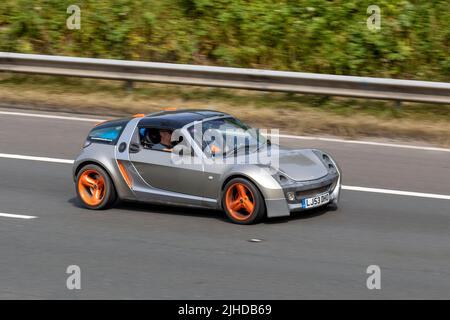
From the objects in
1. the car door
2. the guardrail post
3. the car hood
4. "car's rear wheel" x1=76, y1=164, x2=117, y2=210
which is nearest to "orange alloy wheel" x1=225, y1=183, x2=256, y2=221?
the car door

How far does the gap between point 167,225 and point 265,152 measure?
154 centimetres

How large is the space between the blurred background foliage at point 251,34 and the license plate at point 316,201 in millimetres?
7532

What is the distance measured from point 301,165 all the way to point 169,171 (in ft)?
5.46

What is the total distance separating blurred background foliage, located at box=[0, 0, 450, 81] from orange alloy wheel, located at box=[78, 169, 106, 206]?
7.75 meters

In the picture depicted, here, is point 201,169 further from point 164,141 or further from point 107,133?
point 107,133

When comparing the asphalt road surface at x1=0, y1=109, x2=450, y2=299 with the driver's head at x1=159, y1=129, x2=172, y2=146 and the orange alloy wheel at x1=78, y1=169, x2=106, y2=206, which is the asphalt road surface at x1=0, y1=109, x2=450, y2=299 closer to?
the orange alloy wheel at x1=78, y1=169, x2=106, y2=206

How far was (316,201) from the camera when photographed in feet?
35.6

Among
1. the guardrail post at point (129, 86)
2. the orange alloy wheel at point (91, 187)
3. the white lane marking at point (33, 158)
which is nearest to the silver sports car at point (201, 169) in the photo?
the orange alloy wheel at point (91, 187)

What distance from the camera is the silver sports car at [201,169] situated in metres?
10.7

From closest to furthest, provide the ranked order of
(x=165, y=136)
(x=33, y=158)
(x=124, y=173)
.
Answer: (x=165, y=136)
(x=124, y=173)
(x=33, y=158)

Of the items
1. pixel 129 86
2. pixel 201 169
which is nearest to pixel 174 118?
pixel 201 169
